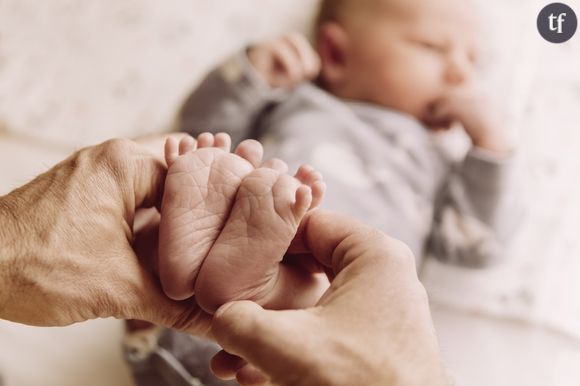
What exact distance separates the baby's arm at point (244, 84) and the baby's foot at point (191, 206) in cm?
47

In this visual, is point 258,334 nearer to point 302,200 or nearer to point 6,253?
point 302,200

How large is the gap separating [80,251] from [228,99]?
1.91ft

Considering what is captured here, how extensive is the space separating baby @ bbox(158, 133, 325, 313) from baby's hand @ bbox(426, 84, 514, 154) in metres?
0.62

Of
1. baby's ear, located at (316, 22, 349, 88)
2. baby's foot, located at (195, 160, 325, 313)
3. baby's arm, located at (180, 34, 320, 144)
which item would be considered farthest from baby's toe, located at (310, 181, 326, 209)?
baby's ear, located at (316, 22, 349, 88)

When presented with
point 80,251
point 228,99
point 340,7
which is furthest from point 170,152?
point 340,7

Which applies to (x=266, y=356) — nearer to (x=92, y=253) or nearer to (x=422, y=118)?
(x=92, y=253)

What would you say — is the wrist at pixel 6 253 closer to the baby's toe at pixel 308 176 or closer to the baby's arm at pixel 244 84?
the baby's toe at pixel 308 176

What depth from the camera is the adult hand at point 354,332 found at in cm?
42

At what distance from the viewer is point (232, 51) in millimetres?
1228

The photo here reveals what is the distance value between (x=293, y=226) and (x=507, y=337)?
1.96 feet

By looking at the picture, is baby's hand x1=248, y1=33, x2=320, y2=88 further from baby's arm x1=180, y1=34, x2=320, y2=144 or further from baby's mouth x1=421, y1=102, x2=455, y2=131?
baby's mouth x1=421, y1=102, x2=455, y2=131

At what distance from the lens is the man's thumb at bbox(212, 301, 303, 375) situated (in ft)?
1.40

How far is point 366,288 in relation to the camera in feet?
1.55

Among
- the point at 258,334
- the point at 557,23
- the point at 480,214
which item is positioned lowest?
the point at 480,214
